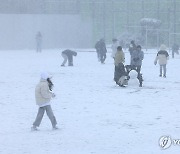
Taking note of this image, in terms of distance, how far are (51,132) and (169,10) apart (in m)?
41.9

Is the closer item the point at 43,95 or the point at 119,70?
the point at 43,95

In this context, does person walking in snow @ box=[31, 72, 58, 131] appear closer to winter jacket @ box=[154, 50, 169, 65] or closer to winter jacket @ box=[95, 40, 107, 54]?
winter jacket @ box=[154, 50, 169, 65]

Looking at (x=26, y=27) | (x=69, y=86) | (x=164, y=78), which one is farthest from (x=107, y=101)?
(x=26, y=27)

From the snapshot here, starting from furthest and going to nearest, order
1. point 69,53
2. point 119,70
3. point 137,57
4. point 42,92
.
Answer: point 69,53 < point 137,57 < point 119,70 < point 42,92

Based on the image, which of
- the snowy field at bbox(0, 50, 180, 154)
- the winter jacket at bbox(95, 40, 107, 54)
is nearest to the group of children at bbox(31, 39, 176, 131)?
the snowy field at bbox(0, 50, 180, 154)

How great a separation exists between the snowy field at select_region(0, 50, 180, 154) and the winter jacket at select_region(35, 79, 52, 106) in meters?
0.65

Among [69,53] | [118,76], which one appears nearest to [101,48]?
[69,53]

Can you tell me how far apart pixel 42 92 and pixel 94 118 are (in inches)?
71.2

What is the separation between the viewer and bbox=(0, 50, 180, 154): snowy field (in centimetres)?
989

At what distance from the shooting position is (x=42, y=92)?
37.9ft

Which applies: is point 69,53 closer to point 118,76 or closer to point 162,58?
point 162,58

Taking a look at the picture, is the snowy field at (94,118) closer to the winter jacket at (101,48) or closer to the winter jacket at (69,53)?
the winter jacket at (69,53)

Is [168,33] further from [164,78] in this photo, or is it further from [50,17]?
[164,78]

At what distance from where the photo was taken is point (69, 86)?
19844 mm
